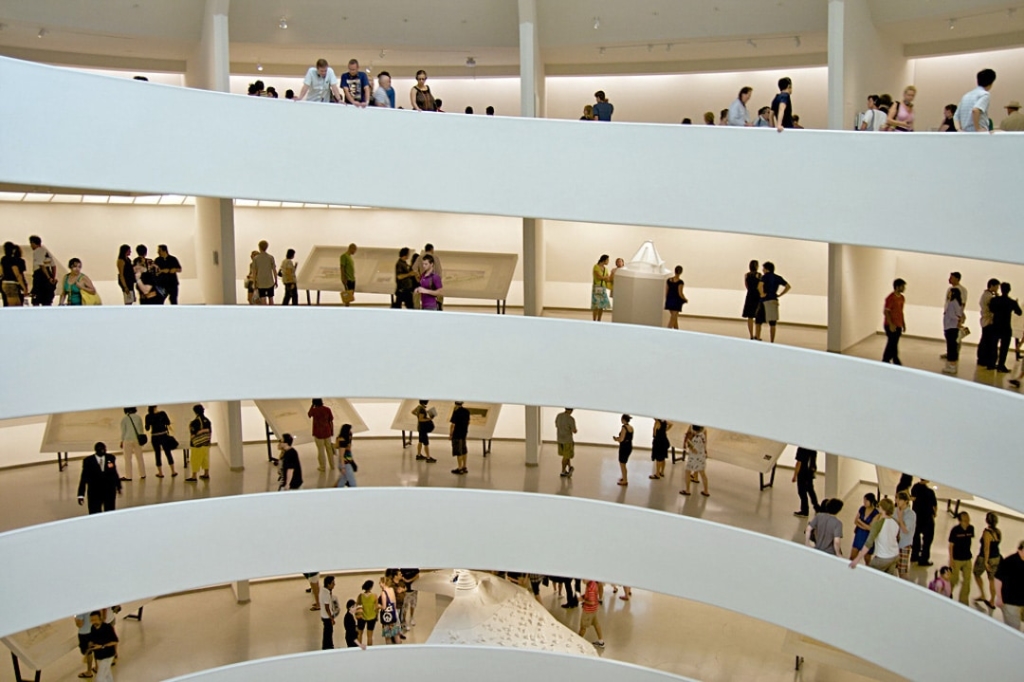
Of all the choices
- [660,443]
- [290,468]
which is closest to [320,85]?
[290,468]

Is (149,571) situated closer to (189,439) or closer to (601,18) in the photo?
(189,439)

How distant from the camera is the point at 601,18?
20.0 metres

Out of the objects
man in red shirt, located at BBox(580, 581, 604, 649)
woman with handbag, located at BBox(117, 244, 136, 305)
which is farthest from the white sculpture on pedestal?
woman with handbag, located at BBox(117, 244, 136, 305)

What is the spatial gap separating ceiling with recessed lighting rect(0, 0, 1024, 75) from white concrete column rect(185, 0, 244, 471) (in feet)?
2.38

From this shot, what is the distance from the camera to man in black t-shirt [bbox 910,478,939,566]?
1542 cm

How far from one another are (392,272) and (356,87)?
6830 mm

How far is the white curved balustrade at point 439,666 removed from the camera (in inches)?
675

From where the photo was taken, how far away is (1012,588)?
13180mm

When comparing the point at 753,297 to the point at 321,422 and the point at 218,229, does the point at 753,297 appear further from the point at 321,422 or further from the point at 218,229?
the point at 218,229

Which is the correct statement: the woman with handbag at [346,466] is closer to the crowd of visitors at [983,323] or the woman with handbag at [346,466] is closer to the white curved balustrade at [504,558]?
the white curved balustrade at [504,558]

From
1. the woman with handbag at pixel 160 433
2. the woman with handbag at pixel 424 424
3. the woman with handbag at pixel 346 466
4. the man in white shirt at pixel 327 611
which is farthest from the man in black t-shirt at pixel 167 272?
the man in white shirt at pixel 327 611

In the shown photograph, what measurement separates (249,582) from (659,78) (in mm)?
15127

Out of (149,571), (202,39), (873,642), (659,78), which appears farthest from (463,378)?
(659,78)

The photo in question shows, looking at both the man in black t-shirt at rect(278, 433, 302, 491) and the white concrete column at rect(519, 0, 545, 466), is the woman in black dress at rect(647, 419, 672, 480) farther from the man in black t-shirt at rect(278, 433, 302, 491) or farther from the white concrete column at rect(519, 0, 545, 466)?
the man in black t-shirt at rect(278, 433, 302, 491)
